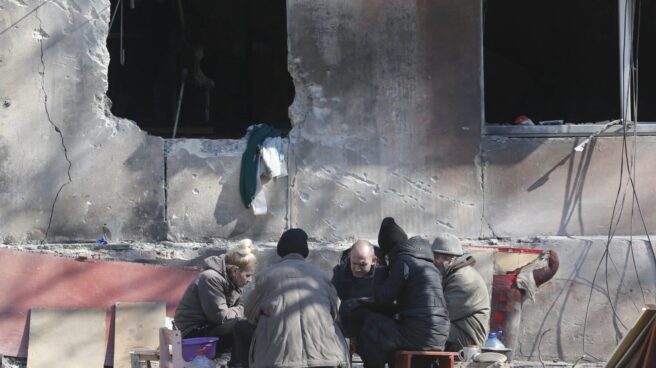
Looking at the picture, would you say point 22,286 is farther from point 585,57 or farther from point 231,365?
point 585,57

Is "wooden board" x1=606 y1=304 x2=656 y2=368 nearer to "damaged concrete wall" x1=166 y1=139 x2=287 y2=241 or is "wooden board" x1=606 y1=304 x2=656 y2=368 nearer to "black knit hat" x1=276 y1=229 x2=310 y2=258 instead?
"black knit hat" x1=276 y1=229 x2=310 y2=258

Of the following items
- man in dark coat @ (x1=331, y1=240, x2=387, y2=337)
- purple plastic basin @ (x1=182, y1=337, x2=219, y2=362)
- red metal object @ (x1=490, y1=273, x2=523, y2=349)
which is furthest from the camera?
red metal object @ (x1=490, y1=273, x2=523, y2=349)

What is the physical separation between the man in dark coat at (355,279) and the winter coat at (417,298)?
258mm

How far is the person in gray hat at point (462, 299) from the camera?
7.87 metres

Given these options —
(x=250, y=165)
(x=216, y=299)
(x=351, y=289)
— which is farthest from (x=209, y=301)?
(x=250, y=165)

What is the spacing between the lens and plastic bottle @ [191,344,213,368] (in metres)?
7.27

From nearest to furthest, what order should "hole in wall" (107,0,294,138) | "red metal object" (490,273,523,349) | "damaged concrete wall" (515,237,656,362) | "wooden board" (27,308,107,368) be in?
"wooden board" (27,308,107,368), "red metal object" (490,273,523,349), "damaged concrete wall" (515,237,656,362), "hole in wall" (107,0,294,138)

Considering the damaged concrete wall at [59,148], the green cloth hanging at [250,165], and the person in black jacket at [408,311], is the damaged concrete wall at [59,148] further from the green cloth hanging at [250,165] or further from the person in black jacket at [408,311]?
the person in black jacket at [408,311]

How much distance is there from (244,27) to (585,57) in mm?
4443

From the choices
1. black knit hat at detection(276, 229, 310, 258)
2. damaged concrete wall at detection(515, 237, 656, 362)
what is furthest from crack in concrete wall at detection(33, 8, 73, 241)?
damaged concrete wall at detection(515, 237, 656, 362)

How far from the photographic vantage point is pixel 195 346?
7363mm

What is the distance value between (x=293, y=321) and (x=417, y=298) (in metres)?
1.02

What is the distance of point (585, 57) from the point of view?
45.2 ft

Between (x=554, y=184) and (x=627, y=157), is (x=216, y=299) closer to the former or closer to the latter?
(x=554, y=184)
